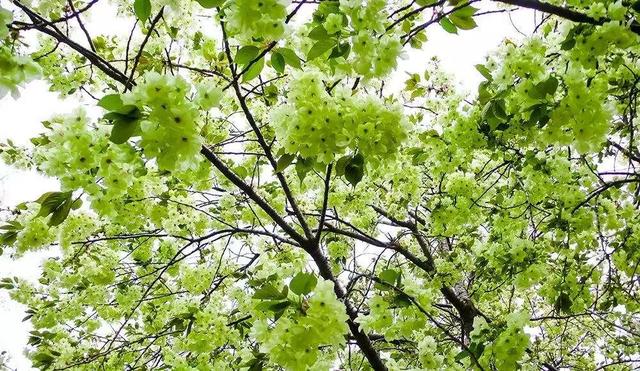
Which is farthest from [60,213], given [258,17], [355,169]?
[355,169]

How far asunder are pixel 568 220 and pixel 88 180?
12.1 feet

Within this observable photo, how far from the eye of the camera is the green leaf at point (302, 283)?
1.95 m

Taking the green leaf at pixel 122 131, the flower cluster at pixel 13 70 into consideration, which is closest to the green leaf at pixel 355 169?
the green leaf at pixel 122 131

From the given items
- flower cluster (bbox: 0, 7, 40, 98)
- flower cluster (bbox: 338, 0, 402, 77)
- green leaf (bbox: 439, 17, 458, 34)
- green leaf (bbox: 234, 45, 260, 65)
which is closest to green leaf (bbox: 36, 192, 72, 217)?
flower cluster (bbox: 0, 7, 40, 98)

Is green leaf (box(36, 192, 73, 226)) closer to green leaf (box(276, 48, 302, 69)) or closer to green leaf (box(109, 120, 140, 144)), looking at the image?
green leaf (box(109, 120, 140, 144))

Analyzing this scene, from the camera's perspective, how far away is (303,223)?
12.0 ft

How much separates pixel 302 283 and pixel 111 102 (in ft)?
3.25

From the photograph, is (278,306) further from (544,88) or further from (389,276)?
(544,88)

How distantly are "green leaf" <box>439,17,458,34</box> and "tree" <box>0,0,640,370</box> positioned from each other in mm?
34

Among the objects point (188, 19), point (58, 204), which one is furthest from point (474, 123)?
point (188, 19)

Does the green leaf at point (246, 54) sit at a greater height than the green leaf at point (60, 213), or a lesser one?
greater

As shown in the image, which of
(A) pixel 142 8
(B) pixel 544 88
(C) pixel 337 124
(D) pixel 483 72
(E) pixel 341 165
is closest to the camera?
(A) pixel 142 8

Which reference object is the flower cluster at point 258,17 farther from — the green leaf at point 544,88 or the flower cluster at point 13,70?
the green leaf at point 544,88

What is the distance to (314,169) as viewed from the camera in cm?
243
